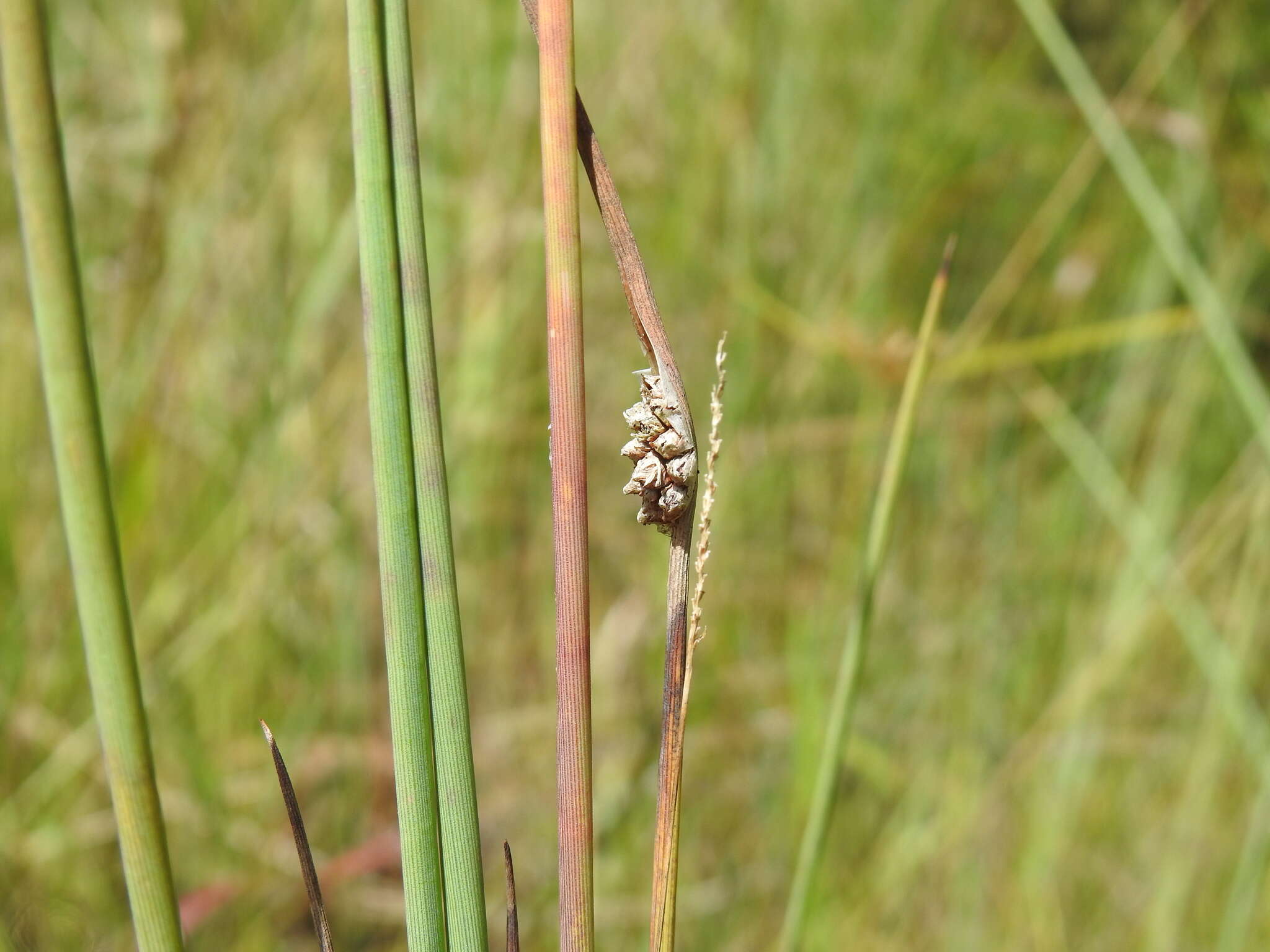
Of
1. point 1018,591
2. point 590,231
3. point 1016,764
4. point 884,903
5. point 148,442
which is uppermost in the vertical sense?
point 590,231

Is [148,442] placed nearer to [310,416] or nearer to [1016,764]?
[310,416]

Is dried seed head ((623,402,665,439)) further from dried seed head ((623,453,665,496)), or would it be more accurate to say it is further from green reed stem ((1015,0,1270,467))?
green reed stem ((1015,0,1270,467))

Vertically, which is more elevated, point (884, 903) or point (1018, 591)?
point (1018, 591)

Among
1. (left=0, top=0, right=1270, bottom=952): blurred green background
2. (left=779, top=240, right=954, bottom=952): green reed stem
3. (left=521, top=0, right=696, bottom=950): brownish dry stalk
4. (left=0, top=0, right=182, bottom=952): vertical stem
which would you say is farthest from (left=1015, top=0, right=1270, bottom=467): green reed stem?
(left=0, top=0, right=182, bottom=952): vertical stem

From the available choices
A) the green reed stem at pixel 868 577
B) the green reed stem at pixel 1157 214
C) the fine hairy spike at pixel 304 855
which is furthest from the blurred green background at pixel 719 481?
the fine hairy spike at pixel 304 855

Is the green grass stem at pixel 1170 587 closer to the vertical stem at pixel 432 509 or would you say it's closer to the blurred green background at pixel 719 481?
the blurred green background at pixel 719 481

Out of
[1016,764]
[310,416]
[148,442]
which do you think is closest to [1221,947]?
[1016,764]
